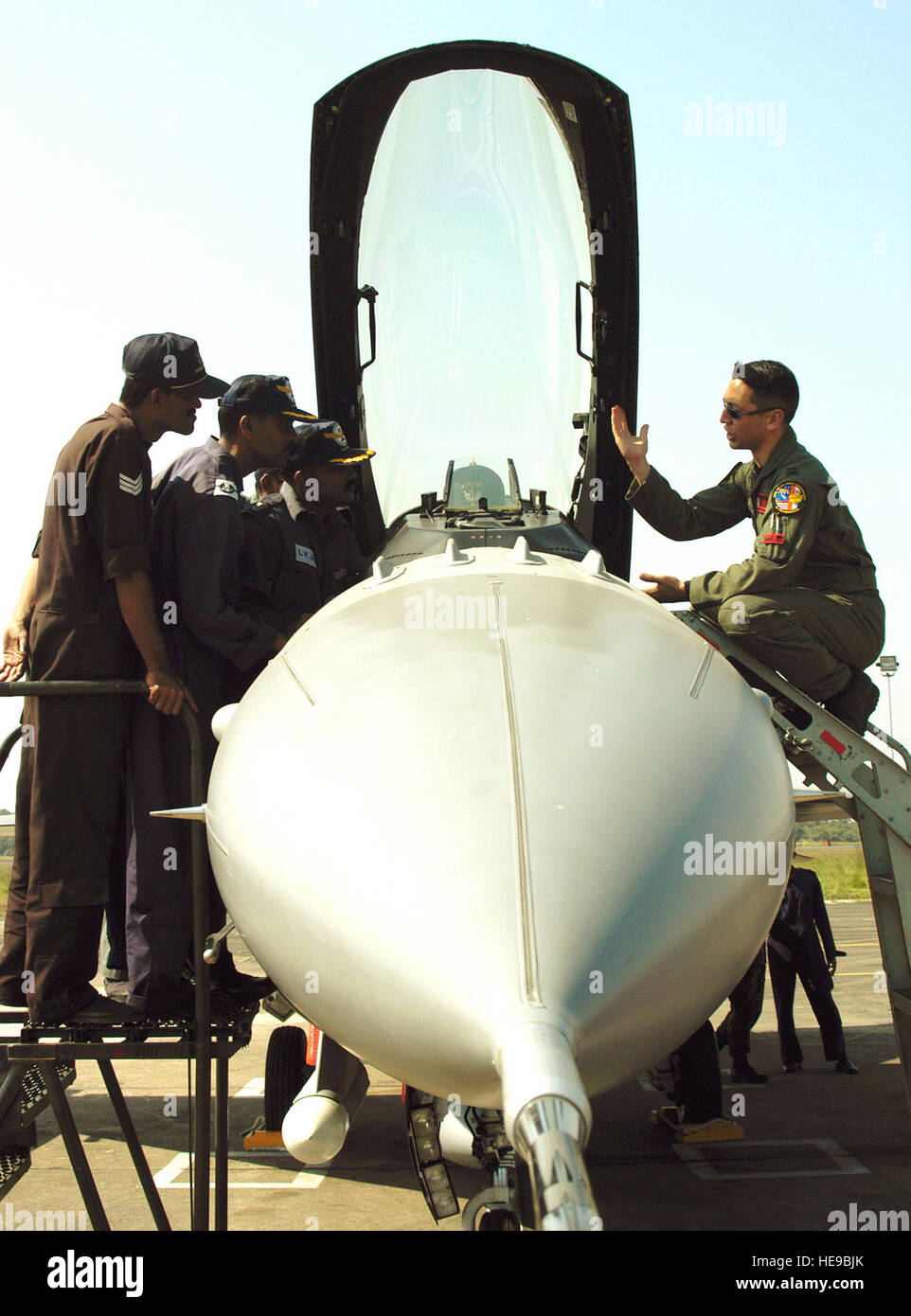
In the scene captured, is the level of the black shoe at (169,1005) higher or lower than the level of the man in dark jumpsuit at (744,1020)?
higher

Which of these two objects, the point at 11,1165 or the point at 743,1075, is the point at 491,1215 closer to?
the point at 11,1165

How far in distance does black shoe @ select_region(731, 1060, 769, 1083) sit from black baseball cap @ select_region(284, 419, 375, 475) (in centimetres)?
504

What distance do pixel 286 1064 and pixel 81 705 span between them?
2.59 metres

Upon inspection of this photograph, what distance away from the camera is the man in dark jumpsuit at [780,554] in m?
4.25

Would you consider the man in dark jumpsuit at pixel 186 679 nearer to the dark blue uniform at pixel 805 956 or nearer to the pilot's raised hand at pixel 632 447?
the pilot's raised hand at pixel 632 447

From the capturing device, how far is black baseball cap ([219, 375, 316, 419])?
180 inches

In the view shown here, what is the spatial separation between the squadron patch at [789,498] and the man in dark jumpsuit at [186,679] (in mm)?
2098

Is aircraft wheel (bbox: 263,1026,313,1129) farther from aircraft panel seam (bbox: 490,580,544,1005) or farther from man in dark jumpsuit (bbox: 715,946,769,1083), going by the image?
aircraft panel seam (bbox: 490,580,544,1005)

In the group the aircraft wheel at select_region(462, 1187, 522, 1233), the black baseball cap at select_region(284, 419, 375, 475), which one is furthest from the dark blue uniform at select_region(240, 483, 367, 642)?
the aircraft wheel at select_region(462, 1187, 522, 1233)

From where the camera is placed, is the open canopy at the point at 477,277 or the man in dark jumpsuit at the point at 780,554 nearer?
the man in dark jumpsuit at the point at 780,554

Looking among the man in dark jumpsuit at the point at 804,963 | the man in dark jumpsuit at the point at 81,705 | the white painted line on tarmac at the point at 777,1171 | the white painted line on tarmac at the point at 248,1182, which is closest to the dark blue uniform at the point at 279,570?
the man in dark jumpsuit at the point at 81,705

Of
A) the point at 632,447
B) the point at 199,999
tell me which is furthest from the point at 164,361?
the point at 199,999

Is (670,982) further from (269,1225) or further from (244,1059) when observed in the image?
(244,1059)

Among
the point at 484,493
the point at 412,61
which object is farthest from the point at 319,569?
the point at 412,61
